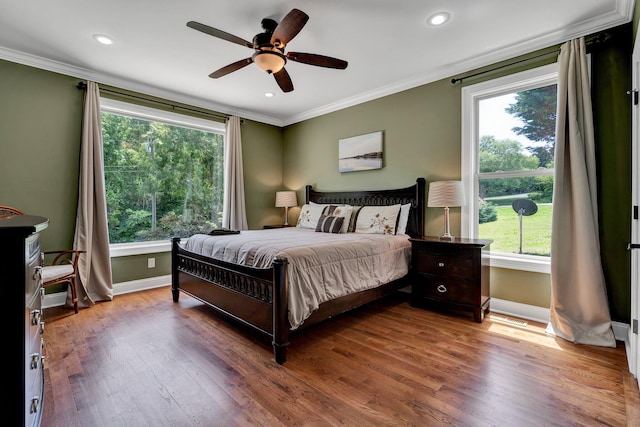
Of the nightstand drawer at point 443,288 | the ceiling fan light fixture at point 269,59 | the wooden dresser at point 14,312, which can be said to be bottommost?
the nightstand drawer at point 443,288

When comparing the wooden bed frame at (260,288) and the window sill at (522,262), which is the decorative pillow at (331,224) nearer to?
the wooden bed frame at (260,288)

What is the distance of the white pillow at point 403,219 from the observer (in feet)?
12.3

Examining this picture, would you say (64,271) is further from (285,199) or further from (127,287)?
(285,199)

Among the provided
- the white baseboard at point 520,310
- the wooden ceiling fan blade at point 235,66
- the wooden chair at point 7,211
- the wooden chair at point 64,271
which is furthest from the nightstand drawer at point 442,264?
the wooden chair at point 7,211

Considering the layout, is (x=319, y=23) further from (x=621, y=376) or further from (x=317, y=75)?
(x=621, y=376)

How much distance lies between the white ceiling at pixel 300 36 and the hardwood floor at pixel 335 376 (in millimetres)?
2723

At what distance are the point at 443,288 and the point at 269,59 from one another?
271 cm

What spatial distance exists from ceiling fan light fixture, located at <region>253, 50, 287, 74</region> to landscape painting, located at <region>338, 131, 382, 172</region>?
2.05 metres

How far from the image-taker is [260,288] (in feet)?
Answer: 7.80

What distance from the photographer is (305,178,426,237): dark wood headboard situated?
149 inches

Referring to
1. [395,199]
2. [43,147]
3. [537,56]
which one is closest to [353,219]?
[395,199]

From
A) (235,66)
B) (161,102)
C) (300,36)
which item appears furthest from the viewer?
(161,102)

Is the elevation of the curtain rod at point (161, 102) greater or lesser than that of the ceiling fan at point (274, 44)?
greater

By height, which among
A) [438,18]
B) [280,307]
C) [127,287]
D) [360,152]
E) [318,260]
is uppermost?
[438,18]
